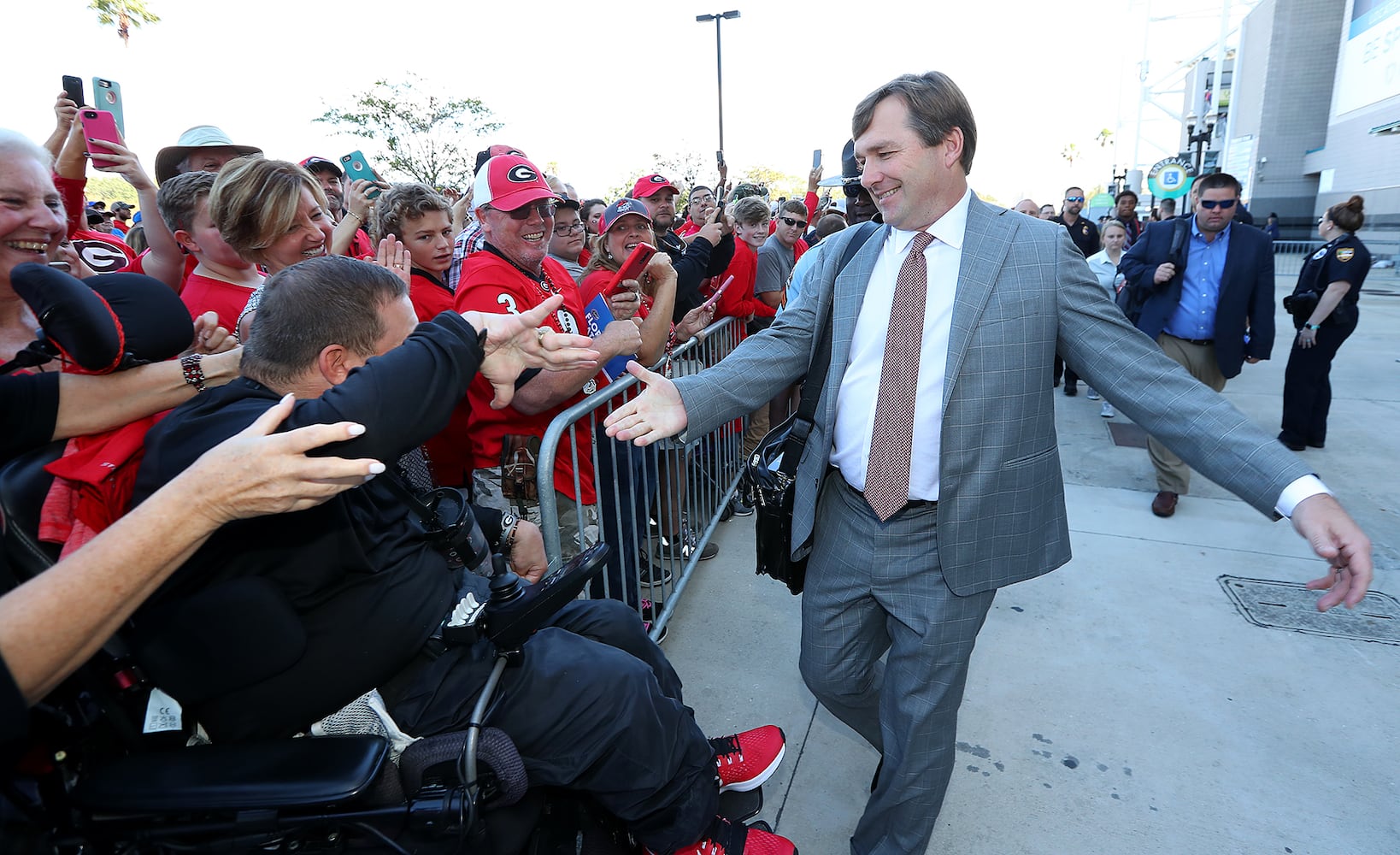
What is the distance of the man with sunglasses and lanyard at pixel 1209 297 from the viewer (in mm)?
4516

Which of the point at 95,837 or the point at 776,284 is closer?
the point at 95,837

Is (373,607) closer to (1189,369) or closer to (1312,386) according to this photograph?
(1189,369)

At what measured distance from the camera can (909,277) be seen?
81.4 inches

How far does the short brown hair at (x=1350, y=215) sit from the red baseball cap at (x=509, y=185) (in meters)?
6.52

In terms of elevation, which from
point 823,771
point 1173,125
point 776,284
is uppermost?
point 1173,125

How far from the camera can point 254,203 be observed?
2.39 meters

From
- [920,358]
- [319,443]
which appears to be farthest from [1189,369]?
[319,443]

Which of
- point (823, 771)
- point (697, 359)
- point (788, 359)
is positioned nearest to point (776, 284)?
point (697, 359)

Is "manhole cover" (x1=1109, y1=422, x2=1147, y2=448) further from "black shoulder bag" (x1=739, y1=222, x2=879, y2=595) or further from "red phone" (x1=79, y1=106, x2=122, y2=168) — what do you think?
"red phone" (x1=79, y1=106, x2=122, y2=168)

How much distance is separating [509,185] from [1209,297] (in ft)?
14.4

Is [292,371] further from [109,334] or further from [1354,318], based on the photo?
[1354,318]

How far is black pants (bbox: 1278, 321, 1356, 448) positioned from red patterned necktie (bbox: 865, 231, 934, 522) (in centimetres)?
545

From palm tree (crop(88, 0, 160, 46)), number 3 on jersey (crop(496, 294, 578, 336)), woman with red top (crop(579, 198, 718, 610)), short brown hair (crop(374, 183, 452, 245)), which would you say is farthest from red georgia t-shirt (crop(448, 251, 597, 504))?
palm tree (crop(88, 0, 160, 46))

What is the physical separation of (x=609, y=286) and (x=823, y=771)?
2.04 m
